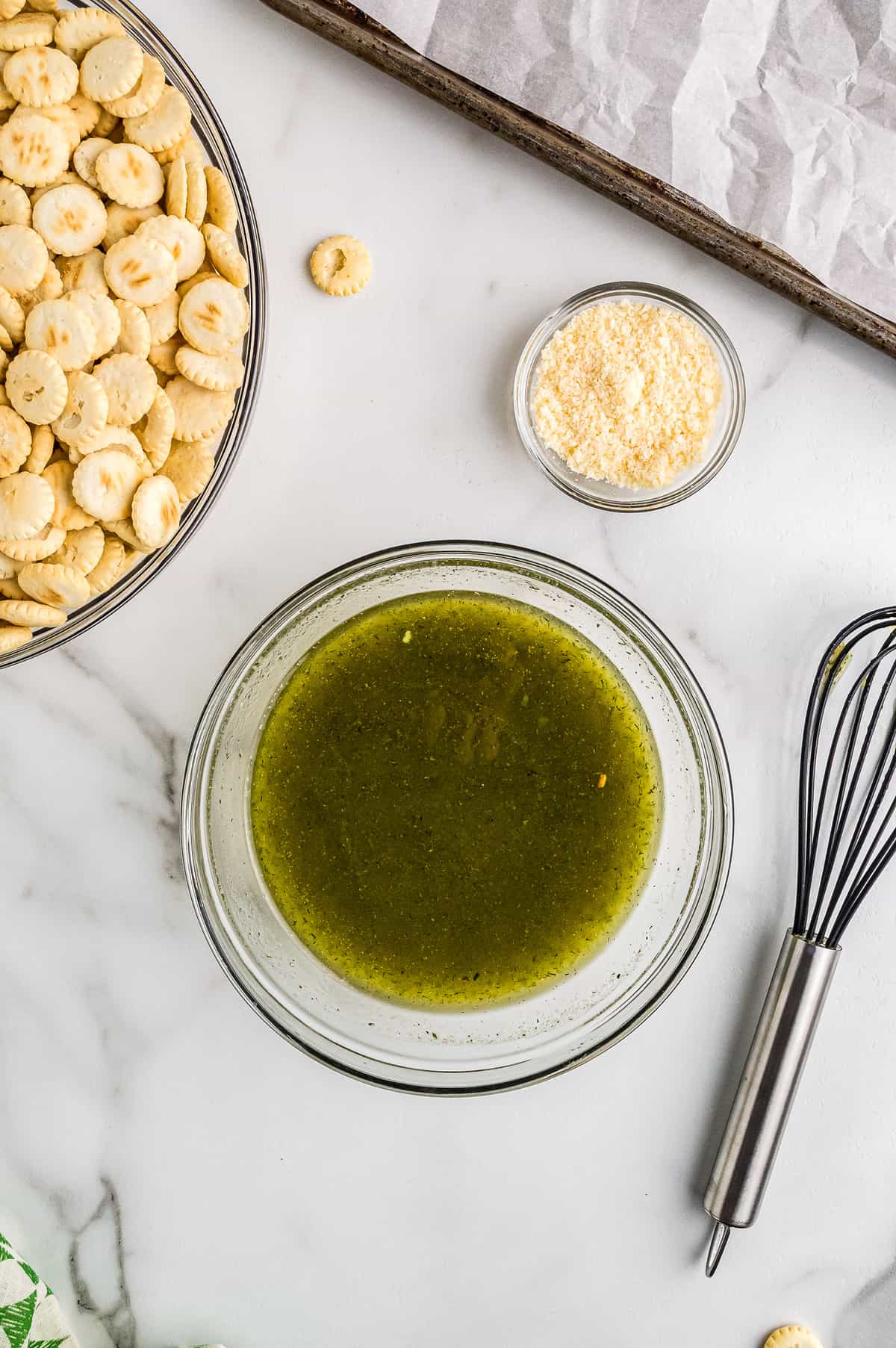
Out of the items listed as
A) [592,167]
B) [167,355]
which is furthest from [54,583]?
[592,167]

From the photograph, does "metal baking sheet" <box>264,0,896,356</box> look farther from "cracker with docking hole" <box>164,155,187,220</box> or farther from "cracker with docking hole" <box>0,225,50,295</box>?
"cracker with docking hole" <box>0,225,50,295</box>

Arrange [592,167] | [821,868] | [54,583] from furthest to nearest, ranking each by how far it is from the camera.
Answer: [821,868]
[592,167]
[54,583]

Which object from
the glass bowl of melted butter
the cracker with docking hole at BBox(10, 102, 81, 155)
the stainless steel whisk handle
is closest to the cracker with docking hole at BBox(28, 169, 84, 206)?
the cracker with docking hole at BBox(10, 102, 81, 155)

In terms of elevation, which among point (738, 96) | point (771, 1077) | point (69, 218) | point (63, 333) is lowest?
point (771, 1077)

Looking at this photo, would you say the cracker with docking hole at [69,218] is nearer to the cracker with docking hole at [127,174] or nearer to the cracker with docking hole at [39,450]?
the cracker with docking hole at [127,174]

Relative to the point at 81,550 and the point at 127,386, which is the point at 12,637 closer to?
the point at 81,550

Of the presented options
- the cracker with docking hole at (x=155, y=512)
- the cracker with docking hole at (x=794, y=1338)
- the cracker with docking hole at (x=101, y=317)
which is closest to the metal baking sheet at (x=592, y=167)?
the cracker with docking hole at (x=101, y=317)
